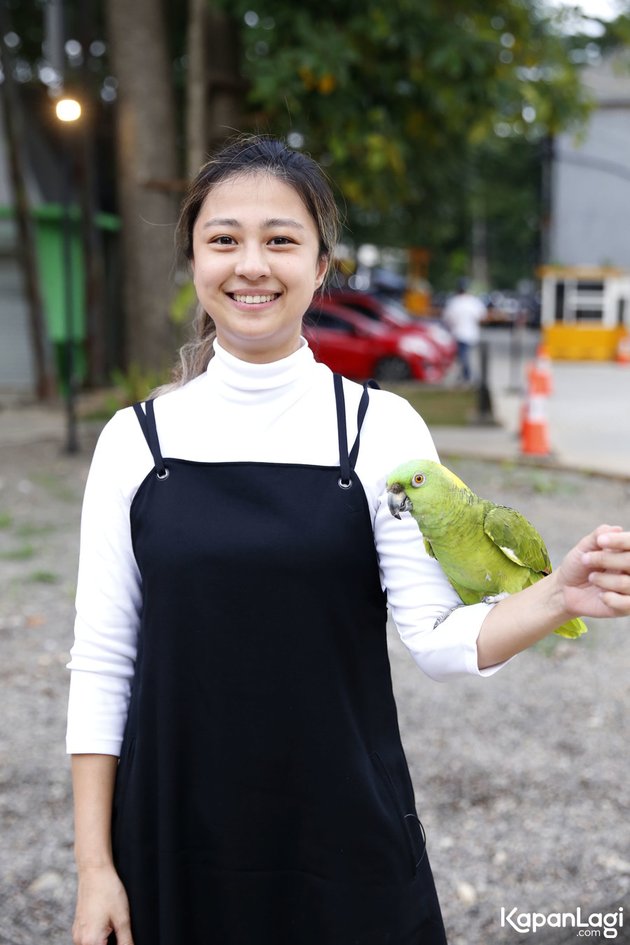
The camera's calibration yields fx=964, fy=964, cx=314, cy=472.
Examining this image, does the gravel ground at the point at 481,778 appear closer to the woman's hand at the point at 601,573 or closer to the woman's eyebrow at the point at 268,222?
the woman's hand at the point at 601,573

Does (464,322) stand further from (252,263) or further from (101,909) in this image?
(101,909)

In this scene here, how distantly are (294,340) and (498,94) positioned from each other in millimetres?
10412

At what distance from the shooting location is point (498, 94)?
1110cm

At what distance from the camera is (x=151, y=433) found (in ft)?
5.70

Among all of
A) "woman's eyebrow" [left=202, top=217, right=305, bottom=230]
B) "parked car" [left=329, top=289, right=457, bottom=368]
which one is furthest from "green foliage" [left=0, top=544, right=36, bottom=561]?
"parked car" [left=329, top=289, right=457, bottom=368]

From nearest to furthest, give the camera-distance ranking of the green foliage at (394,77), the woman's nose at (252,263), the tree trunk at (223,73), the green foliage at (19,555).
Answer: the woman's nose at (252,263)
the green foliage at (19,555)
the green foliage at (394,77)
the tree trunk at (223,73)

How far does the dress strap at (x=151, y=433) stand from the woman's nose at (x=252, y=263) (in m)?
0.30

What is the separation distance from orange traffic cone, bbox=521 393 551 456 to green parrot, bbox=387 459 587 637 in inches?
373

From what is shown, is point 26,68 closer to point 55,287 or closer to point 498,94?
point 55,287

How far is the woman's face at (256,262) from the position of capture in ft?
5.61

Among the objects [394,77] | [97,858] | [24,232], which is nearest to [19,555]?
[97,858]

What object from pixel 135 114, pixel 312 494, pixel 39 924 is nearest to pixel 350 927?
pixel 312 494

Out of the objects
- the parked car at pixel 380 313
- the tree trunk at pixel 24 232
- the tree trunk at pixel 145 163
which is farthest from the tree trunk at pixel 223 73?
the parked car at pixel 380 313

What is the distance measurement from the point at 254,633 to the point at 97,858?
0.53 metres
